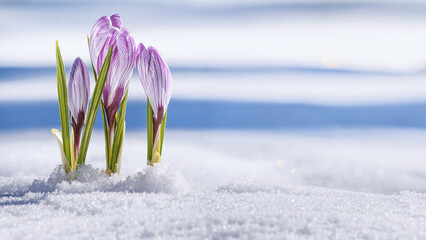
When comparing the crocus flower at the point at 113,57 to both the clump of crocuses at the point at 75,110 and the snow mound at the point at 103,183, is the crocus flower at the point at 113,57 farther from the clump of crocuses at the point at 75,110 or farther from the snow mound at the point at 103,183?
the snow mound at the point at 103,183

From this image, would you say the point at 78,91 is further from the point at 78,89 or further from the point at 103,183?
the point at 103,183

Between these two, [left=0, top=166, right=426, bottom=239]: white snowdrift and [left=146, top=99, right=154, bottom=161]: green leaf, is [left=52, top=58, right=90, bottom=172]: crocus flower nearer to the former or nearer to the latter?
[left=0, top=166, right=426, bottom=239]: white snowdrift

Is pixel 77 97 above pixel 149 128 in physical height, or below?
above

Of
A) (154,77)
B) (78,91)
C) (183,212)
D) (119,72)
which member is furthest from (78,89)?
(183,212)

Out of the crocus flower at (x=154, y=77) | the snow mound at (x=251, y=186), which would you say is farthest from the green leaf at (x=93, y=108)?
the snow mound at (x=251, y=186)

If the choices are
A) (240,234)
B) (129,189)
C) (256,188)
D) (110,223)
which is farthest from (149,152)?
(240,234)

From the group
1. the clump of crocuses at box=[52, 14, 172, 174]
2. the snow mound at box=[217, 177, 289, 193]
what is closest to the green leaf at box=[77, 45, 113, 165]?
the clump of crocuses at box=[52, 14, 172, 174]

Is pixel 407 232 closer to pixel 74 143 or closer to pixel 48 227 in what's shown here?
pixel 48 227
